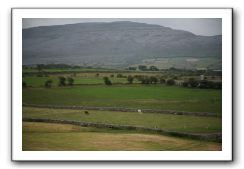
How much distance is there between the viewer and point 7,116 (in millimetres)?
13773

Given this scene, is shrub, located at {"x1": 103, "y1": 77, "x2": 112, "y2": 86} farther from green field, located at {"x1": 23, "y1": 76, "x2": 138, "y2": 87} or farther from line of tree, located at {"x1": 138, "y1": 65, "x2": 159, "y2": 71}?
line of tree, located at {"x1": 138, "y1": 65, "x2": 159, "y2": 71}

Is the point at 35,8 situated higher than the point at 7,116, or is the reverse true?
the point at 35,8

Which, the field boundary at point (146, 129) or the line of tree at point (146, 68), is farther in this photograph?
the line of tree at point (146, 68)

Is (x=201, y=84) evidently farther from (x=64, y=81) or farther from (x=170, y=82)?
(x=64, y=81)

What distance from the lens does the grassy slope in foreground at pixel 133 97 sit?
45.3 ft

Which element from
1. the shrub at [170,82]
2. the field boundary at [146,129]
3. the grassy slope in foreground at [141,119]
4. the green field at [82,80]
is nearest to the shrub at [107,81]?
the green field at [82,80]

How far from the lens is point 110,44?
13852 millimetres

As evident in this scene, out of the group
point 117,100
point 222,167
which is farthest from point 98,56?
point 222,167

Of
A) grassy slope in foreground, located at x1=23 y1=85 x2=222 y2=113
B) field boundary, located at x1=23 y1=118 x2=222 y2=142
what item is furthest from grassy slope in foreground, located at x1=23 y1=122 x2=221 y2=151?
grassy slope in foreground, located at x1=23 y1=85 x2=222 y2=113

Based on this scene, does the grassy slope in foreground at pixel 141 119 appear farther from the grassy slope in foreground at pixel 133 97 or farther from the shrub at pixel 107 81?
the shrub at pixel 107 81

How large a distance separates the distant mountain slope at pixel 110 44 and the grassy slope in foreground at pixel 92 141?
21.8 inches

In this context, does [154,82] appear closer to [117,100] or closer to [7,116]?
[117,100]

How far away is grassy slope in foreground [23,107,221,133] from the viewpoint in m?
13.8

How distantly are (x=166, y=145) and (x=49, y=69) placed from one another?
115 cm
